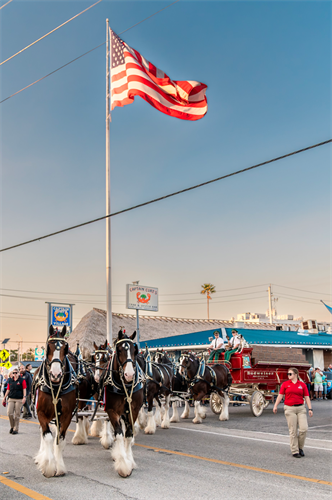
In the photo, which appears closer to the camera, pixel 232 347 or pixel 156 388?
pixel 156 388

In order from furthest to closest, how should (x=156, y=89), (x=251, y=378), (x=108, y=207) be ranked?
(x=108, y=207)
(x=251, y=378)
(x=156, y=89)

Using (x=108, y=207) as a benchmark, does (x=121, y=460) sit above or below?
below

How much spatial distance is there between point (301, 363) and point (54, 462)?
46.3 ft

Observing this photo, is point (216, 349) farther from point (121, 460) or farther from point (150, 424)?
point (121, 460)

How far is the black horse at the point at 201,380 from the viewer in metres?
15.6

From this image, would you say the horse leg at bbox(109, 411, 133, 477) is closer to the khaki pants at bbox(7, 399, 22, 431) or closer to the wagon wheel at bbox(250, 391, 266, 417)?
the khaki pants at bbox(7, 399, 22, 431)

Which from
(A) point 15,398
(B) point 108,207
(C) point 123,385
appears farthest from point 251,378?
(C) point 123,385

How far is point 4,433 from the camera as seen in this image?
12.8 metres

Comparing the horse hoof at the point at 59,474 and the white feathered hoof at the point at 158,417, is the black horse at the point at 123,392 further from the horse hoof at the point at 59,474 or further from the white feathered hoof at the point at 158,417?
the white feathered hoof at the point at 158,417

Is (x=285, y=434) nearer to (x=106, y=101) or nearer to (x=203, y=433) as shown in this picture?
(x=203, y=433)

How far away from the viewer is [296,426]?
31.0ft

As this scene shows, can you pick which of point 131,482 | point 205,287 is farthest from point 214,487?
point 205,287

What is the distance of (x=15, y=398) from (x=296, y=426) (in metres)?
8.06

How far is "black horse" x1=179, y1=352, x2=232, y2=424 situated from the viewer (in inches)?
613
